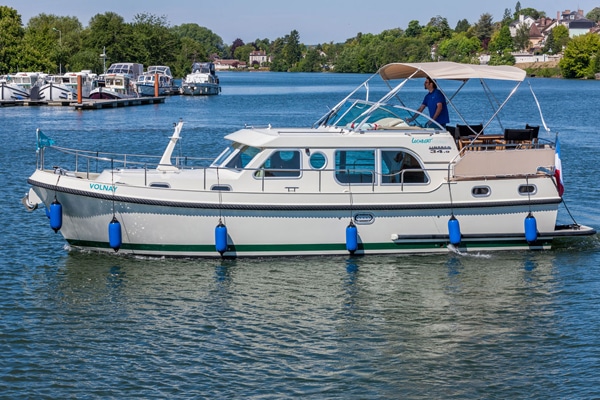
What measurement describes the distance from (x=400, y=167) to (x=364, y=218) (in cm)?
138

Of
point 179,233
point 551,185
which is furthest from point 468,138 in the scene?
point 179,233

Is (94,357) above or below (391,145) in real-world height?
below

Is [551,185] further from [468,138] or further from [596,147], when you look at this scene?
[596,147]

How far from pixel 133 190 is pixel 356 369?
6806 millimetres

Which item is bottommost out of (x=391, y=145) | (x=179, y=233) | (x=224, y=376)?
(x=224, y=376)

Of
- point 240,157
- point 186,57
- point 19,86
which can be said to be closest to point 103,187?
point 240,157

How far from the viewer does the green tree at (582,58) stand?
159000 millimetres

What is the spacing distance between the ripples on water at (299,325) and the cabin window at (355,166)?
173 cm

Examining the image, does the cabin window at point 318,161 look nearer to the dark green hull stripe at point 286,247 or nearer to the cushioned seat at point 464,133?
the dark green hull stripe at point 286,247

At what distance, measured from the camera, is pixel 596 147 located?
41875mm

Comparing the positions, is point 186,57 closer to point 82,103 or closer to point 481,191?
point 82,103

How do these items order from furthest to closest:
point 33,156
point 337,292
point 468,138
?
1. point 33,156
2. point 468,138
3. point 337,292

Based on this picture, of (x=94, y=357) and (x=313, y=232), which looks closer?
(x=94, y=357)

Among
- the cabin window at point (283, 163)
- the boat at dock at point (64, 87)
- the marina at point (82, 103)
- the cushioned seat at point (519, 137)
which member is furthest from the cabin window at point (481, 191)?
the boat at dock at point (64, 87)
